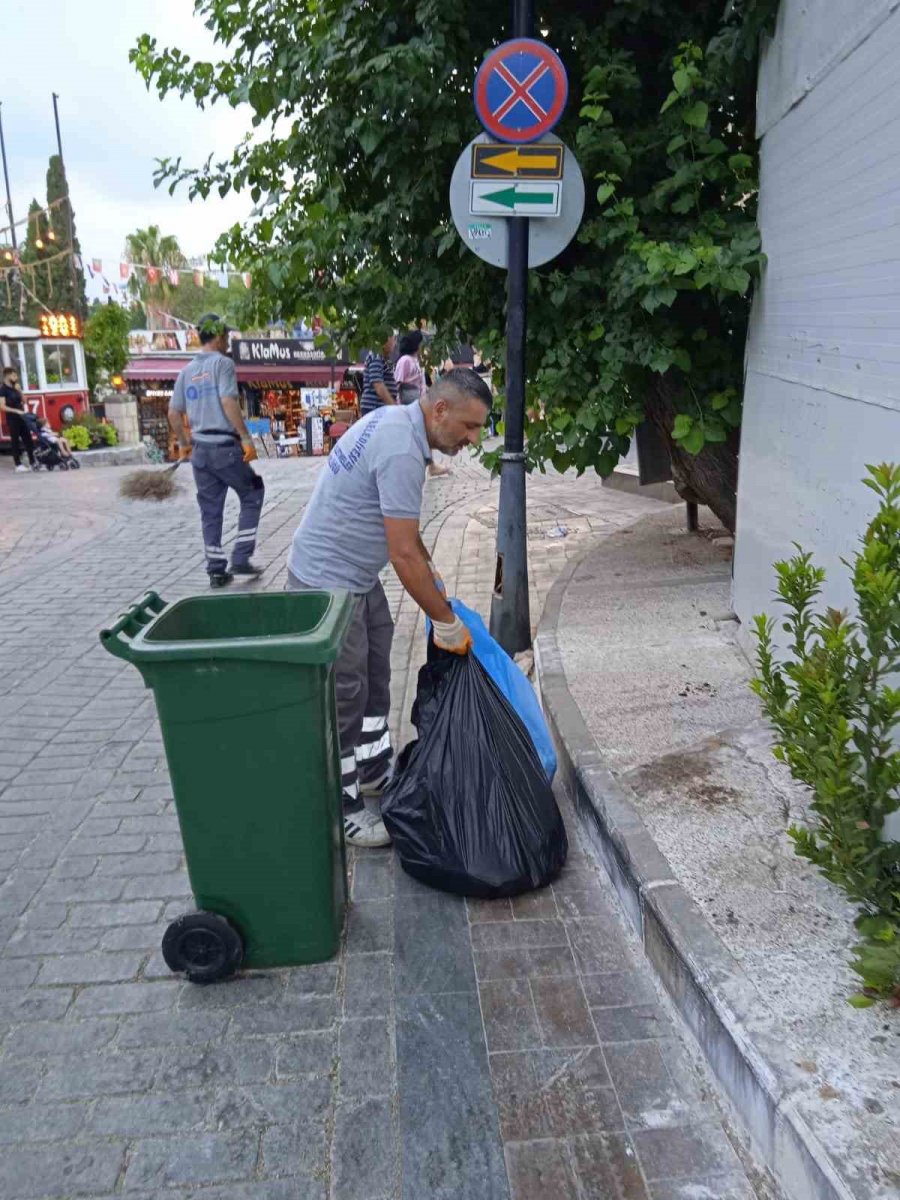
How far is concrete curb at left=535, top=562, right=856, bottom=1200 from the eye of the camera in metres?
1.99

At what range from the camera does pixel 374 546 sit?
3.59 m

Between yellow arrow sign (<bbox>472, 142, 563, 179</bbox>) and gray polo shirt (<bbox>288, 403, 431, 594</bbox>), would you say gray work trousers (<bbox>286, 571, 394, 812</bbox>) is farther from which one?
yellow arrow sign (<bbox>472, 142, 563, 179</bbox>)

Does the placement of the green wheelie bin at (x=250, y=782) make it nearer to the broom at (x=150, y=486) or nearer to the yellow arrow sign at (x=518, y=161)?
the yellow arrow sign at (x=518, y=161)

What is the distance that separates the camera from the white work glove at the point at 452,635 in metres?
3.34

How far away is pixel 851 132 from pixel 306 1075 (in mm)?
3446

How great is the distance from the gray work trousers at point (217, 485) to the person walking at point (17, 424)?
35.9 ft

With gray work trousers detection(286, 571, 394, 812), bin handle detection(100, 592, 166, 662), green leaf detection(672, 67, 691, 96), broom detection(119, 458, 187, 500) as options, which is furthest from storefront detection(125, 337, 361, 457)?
bin handle detection(100, 592, 166, 662)

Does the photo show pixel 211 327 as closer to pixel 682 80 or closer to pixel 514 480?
pixel 514 480

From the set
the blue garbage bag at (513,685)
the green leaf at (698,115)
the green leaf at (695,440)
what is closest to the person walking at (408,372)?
the green leaf at (695,440)

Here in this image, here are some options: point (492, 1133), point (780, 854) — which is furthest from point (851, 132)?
point (492, 1133)

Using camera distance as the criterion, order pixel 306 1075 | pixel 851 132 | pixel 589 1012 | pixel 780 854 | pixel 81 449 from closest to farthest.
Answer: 1. pixel 306 1075
2. pixel 589 1012
3. pixel 780 854
4. pixel 851 132
5. pixel 81 449

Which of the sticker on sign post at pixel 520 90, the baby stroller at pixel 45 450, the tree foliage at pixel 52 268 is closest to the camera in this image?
the sticker on sign post at pixel 520 90

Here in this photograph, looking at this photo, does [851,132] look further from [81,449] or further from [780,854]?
[81,449]

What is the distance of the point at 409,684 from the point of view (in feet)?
17.4
